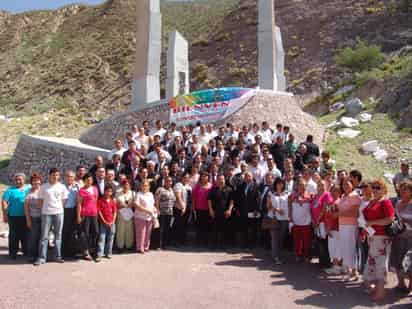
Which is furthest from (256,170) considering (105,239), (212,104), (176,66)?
(176,66)

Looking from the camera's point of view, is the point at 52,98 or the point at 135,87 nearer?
the point at 135,87

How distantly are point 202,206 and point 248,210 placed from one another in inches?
35.6

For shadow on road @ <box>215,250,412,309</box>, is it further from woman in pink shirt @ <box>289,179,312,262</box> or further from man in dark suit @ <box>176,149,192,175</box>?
man in dark suit @ <box>176,149,192,175</box>

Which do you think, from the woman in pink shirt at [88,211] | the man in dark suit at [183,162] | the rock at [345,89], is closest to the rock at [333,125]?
the rock at [345,89]

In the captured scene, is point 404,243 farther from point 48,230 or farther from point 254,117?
point 254,117

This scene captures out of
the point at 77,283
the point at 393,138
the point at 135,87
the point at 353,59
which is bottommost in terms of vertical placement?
the point at 77,283

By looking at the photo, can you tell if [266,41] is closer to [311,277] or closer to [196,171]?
[196,171]

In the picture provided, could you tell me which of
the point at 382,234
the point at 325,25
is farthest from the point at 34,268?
the point at 325,25

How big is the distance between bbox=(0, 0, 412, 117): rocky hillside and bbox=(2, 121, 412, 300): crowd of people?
26925mm

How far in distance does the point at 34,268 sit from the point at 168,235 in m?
2.74

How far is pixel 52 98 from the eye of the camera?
4569 centimetres

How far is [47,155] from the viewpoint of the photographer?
615 inches

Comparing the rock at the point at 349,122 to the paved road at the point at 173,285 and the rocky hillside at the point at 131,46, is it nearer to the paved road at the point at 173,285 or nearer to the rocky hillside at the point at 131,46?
the paved road at the point at 173,285

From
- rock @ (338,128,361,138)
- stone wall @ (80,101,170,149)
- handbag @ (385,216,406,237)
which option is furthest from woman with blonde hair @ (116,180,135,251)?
rock @ (338,128,361,138)
